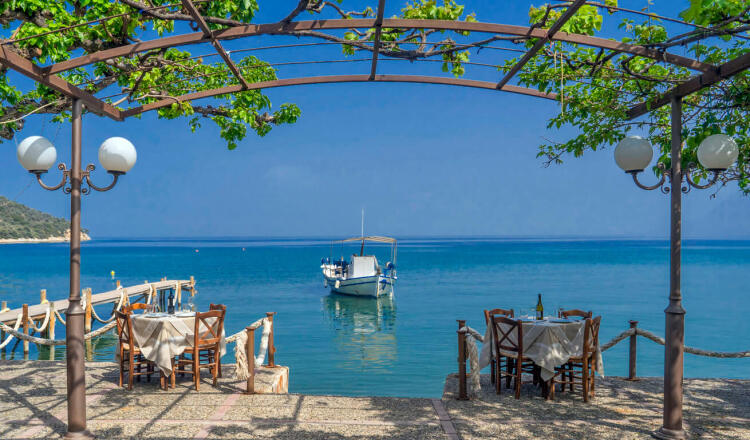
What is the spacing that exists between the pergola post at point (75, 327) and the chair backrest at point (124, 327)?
2.17 meters

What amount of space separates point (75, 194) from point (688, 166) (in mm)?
5761

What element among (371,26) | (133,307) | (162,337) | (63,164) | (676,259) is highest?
(371,26)

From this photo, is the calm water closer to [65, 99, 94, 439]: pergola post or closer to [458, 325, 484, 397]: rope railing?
[458, 325, 484, 397]: rope railing

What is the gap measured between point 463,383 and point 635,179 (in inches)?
119

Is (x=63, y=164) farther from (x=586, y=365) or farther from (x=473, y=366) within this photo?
(x=586, y=365)

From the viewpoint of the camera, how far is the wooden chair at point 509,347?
666 cm

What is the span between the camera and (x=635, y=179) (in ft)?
17.9

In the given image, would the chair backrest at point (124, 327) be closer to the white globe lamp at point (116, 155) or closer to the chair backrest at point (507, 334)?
the white globe lamp at point (116, 155)

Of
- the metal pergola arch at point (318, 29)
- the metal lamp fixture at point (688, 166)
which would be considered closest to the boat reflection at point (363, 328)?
the metal lamp fixture at point (688, 166)

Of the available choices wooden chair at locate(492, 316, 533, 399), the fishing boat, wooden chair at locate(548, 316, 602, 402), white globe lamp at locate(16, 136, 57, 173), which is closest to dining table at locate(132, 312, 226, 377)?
white globe lamp at locate(16, 136, 57, 173)

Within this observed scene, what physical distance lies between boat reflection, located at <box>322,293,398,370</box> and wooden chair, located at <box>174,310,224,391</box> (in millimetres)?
8343

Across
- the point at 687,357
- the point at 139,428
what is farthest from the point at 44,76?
the point at 687,357

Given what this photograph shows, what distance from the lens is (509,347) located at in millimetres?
6953

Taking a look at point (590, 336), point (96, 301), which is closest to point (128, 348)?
point (590, 336)
